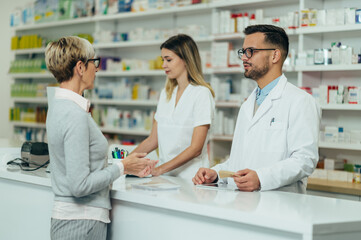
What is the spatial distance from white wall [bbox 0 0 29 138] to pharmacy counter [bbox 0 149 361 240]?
21.0 ft

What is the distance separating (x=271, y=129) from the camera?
242 cm

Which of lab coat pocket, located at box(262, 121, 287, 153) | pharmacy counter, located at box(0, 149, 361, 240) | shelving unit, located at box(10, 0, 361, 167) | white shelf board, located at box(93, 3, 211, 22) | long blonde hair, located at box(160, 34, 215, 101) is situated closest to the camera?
pharmacy counter, located at box(0, 149, 361, 240)

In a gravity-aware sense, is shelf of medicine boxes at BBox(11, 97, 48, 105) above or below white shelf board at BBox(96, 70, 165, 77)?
below

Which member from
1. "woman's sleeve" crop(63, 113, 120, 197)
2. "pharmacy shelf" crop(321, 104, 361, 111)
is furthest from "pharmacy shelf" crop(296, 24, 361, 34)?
"woman's sleeve" crop(63, 113, 120, 197)

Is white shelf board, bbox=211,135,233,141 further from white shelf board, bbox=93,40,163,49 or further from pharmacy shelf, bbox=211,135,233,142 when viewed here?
white shelf board, bbox=93,40,163,49

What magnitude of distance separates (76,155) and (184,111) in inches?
48.8

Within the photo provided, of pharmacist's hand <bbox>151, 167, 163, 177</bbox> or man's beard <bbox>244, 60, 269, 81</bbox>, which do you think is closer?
man's beard <bbox>244, 60, 269, 81</bbox>

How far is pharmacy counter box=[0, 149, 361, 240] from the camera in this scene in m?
1.66

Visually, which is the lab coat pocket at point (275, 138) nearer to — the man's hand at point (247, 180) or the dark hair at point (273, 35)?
the man's hand at point (247, 180)

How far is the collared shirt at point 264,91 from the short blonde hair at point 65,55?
94cm

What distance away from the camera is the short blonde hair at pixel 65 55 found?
2.08 m

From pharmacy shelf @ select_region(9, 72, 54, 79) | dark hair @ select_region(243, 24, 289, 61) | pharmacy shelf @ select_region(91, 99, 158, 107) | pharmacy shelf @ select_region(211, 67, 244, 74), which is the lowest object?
pharmacy shelf @ select_region(91, 99, 158, 107)

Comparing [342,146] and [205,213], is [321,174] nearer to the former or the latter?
[342,146]

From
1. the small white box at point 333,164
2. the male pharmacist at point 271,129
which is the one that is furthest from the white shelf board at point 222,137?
the male pharmacist at point 271,129
